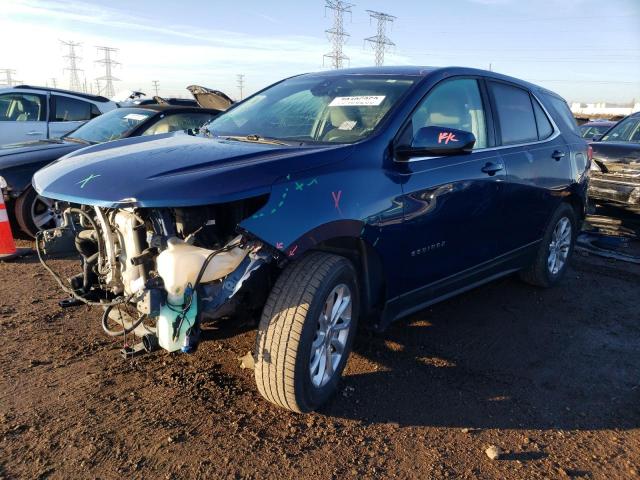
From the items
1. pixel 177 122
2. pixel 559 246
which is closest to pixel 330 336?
pixel 559 246

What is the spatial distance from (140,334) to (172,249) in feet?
1.79

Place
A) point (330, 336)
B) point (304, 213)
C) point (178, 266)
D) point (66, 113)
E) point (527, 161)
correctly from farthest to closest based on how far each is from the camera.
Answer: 1. point (66, 113)
2. point (527, 161)
3. point (330, 336)
4. point (304, 213)
5. point (178, 266)

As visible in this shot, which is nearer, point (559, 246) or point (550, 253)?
point (550, 253)

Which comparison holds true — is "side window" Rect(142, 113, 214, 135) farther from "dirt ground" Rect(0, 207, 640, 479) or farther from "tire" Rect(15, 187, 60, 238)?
"dirt ground" Rect(0, 207, 640, 479)

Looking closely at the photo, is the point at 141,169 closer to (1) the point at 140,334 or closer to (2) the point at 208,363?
(1) the point at 140,334

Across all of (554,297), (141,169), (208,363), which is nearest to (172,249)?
(141,169)

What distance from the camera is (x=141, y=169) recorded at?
103 inches

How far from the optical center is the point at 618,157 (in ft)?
24.2

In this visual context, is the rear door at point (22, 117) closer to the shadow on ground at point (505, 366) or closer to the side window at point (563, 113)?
the shadow on ground at point (505, 366)

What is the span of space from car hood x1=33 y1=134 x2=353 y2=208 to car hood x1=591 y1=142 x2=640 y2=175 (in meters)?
5.84

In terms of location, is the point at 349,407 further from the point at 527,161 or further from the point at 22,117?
the point at 22,117

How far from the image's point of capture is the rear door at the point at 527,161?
420 centimetres

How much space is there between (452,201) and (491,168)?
0.60 meters

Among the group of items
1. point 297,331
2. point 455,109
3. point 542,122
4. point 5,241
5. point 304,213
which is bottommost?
point 5,241
